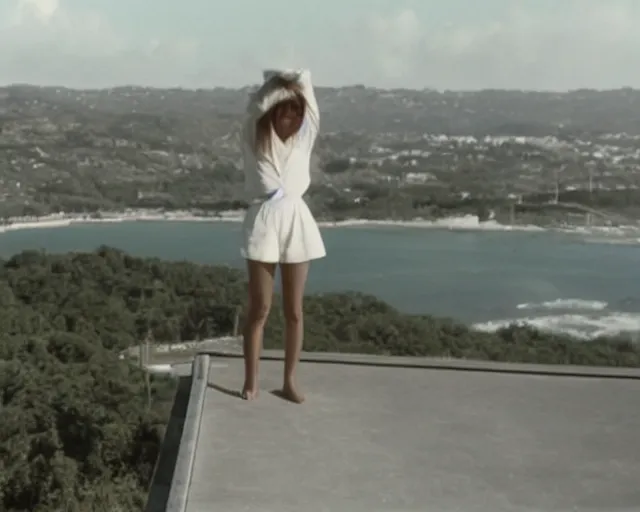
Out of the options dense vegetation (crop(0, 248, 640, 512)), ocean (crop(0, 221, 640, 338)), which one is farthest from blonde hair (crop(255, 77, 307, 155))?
ocean (crop(0, 221, 640, 338))

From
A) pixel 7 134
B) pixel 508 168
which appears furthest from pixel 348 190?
pixel 7 134

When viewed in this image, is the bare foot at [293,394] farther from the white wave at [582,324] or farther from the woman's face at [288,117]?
the white wave at [582,324]

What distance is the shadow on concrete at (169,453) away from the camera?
231cm

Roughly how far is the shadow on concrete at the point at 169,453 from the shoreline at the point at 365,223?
10.8 feet

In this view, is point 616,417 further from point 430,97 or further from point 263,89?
point 430,97

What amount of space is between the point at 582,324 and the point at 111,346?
3261mm

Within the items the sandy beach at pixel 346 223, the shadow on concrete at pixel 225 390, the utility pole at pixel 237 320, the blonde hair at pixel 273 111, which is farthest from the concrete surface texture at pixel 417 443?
the sandy beach at pixel 346 223

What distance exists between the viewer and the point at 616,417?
286 centimetres

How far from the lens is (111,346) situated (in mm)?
7383

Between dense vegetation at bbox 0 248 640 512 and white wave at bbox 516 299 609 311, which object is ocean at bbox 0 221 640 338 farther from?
dense vegetation at bbox 0 248 640 512

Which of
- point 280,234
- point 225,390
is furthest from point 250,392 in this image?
point 280,234

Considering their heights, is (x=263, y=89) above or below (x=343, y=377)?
above

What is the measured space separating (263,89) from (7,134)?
245 inches

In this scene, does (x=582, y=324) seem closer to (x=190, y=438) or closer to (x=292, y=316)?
(x=292, y=316)
